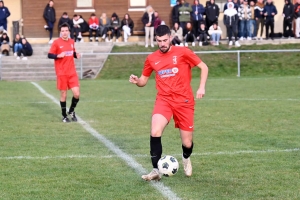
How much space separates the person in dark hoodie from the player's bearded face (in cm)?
2373

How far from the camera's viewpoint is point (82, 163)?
29.4 ft

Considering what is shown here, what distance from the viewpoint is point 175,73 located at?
7.95m

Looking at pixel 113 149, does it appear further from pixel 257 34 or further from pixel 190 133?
pixel 257 34

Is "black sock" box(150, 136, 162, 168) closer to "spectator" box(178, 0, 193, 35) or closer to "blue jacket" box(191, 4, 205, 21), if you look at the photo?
"spectator" box(178, 0, 193, 35)

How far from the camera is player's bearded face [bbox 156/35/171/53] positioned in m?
7.68

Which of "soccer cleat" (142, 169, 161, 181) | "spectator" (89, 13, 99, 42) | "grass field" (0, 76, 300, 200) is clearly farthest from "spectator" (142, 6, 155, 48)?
"soccer cleat" (142, 169, 161, 181)

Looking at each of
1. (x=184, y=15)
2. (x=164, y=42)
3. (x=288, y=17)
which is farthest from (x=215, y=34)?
(x=164, y=42)

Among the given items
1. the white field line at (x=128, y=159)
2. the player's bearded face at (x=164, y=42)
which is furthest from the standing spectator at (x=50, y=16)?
the player's bearded face at (x=164, y=42)

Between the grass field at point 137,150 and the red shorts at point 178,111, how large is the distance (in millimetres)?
643

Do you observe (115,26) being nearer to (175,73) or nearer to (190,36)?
(190,36)

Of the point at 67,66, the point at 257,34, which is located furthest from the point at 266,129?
the point at 257,34

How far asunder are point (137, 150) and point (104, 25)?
74.4ft

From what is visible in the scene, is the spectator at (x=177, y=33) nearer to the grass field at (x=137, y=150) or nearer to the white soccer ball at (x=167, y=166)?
the grass field at (x=137, y=150)

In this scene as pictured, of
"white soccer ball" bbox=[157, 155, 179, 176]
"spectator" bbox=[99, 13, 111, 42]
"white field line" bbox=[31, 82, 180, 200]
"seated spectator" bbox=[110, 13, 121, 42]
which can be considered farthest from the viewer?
"spectator" bbox=[99, 13, 111, 42]
